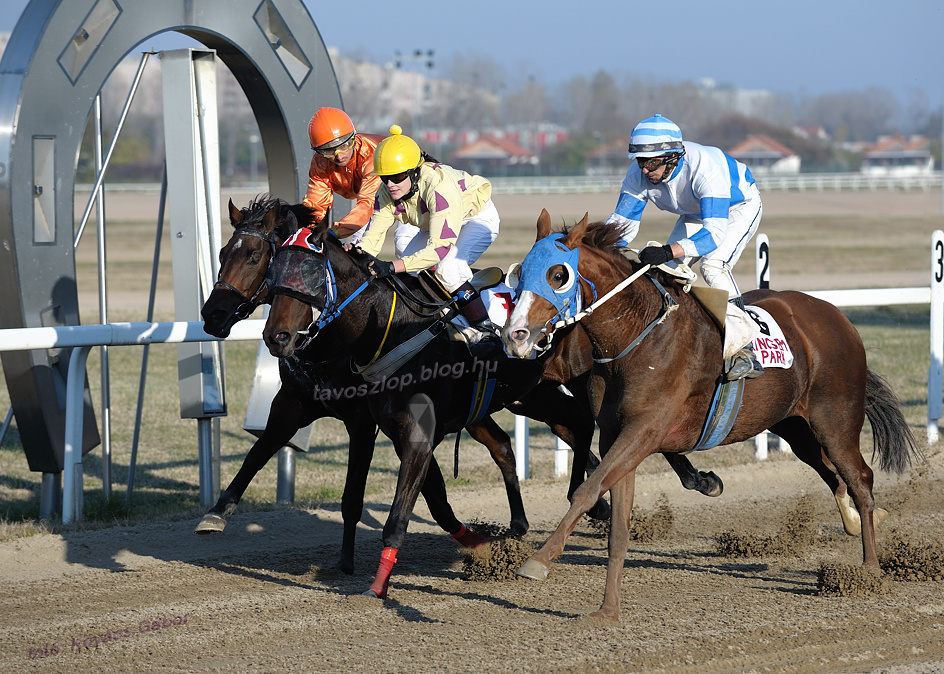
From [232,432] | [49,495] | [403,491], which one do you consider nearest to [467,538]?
[403,491]

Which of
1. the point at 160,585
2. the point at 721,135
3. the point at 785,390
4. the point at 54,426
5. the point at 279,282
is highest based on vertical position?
the point at 721,135

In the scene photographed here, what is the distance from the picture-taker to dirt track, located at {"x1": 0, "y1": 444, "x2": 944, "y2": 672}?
3582 mm

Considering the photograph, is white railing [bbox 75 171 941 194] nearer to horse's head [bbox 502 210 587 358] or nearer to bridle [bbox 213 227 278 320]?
bridle [bbox 213 227 278 320]

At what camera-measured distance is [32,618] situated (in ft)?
13.3

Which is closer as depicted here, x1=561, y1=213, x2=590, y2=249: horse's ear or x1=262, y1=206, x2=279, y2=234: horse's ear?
x1=561, y1=213, x2=590, y2=249: horse's ear

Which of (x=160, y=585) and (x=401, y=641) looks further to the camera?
(x=160, y=585)

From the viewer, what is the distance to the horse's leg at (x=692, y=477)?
500 cm

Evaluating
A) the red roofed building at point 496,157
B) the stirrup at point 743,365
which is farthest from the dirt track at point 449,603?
the red roofed building at point 496,157

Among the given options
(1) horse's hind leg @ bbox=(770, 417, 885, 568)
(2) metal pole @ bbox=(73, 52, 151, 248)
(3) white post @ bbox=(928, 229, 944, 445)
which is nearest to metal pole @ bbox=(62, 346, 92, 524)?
(2) metal pole @ bbox=(73, 52, 151, 248)

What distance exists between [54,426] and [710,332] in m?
3.39

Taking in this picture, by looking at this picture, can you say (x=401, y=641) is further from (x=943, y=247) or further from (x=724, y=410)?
(x=943, y=247)

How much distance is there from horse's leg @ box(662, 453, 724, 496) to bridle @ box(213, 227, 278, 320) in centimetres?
204

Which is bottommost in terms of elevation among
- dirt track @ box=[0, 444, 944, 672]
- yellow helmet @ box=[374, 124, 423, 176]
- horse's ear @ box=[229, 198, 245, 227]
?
dirt track @ box=[0, 444, 944, 672]

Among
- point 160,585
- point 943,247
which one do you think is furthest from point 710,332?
point 943,247
